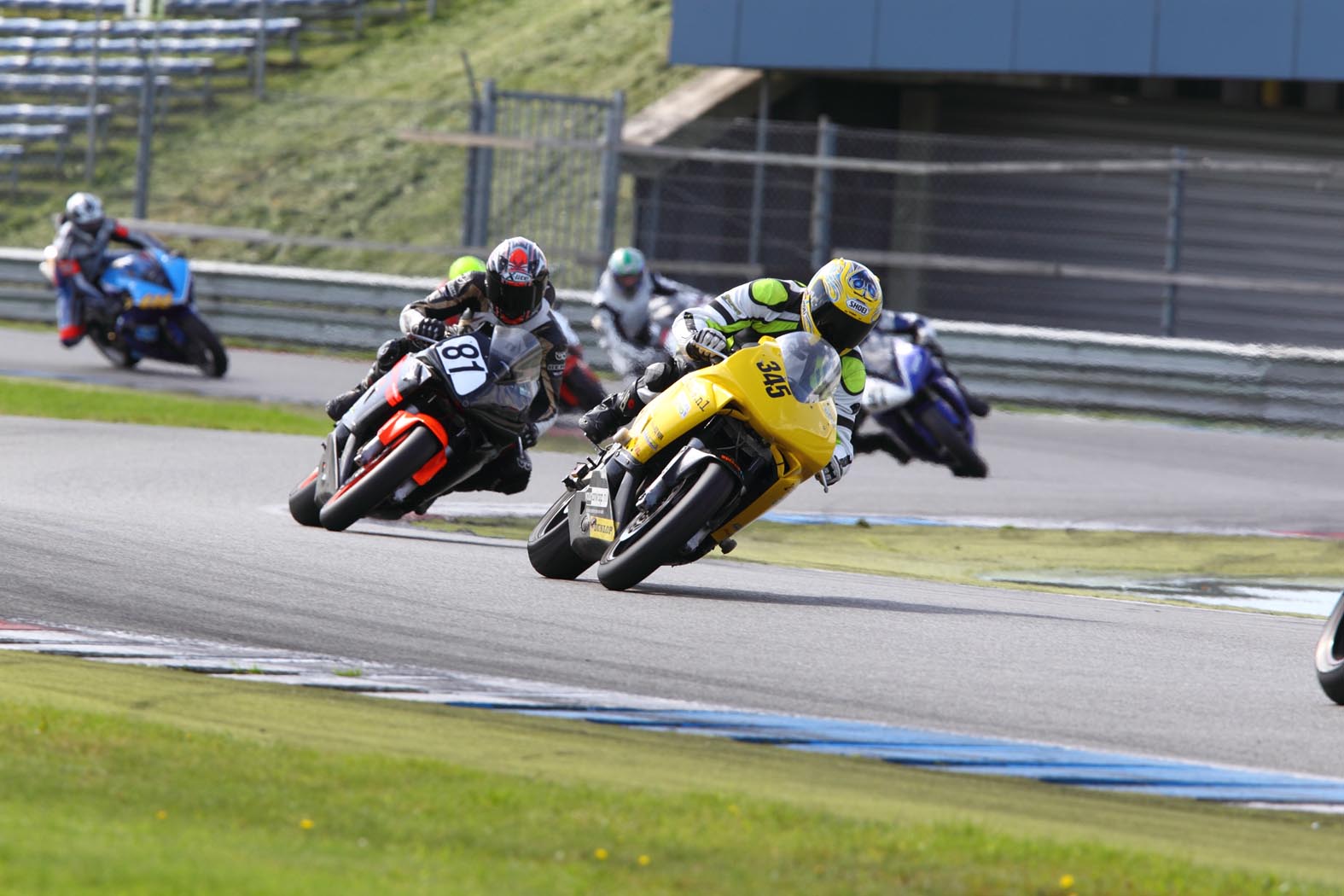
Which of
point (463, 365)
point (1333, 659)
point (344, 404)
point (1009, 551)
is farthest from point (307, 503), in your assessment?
point (1333, 659)

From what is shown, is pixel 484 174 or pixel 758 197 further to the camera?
pixel 758 197

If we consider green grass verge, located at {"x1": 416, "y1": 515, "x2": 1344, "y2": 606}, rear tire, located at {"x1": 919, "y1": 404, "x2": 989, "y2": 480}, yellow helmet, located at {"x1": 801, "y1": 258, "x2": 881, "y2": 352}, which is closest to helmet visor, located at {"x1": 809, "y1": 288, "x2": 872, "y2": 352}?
yellow helmet, located at {"x1": 801, "y1": 258, "x2": 881, "y2": 352}

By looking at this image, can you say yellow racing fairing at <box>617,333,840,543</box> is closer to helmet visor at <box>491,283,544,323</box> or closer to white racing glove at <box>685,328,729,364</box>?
white racing glove at <box>685,328,729,364</box>

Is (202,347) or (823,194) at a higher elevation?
(823,194)

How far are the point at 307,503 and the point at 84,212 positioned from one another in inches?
371

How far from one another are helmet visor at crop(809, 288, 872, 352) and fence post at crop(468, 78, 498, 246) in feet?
39.9

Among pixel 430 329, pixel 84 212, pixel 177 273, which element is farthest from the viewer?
pixel 84 212

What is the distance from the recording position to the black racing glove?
384 inches

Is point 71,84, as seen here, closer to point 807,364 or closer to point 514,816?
point 807,364

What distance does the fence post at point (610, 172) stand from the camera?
19.7 m

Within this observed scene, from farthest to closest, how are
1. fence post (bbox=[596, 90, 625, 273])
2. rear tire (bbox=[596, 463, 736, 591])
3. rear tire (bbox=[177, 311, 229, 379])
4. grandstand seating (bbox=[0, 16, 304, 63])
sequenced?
1. grandstand seating (bbox=[0, 16, 304, 63])
2. fence post (bbox=[596, 90, 625, 273])
3. rear tire (bbox=[177, 311, 229, 379])
4. rear tire (bbox=[596, 463, 736, 591])

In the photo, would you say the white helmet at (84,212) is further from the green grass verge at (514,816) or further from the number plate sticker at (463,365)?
the green grass verge at (514,816)

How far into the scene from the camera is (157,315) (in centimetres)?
1814

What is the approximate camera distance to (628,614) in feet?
25.3
